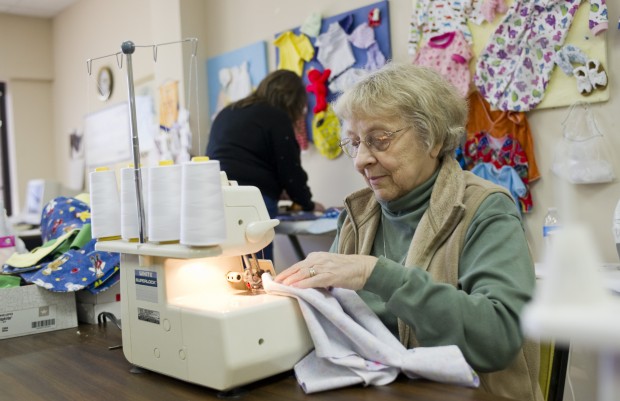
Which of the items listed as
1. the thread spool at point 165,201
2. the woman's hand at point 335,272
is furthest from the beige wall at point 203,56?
the woman's hand at point 335,272

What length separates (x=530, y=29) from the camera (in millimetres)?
2672

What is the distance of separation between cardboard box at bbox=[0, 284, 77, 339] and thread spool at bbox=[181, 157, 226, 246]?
2.48ft

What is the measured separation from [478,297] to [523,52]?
187cm

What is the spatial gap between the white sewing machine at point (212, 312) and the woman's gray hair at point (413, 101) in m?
0.34

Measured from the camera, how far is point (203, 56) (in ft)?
15.0

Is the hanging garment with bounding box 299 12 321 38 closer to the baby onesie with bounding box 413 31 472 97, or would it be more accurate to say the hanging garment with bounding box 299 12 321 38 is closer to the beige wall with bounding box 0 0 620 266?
the beige wall with bounding box 0 0 620 266

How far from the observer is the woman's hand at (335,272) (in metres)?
1.15

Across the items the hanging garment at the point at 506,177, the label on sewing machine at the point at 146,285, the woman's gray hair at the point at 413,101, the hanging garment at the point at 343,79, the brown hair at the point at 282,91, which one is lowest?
the label on sewing machine at the point at 146,285

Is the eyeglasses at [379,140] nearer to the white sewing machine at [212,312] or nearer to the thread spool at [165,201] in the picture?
the white sewing machine at [212,312]

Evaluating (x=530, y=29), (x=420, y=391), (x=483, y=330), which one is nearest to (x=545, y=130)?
(x=530, y=29)

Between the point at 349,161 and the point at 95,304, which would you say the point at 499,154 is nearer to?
the point at 349,161

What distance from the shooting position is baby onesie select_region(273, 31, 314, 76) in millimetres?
3769

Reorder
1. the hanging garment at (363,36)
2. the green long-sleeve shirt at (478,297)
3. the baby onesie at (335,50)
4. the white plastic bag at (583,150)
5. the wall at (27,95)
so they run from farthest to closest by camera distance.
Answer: the wall at (27,95) → the baby onesie at (335,50) → the hanging garment at (363,36) → the white plastic bag at (583,150) → the green long-sleeve shirt at (478,297)

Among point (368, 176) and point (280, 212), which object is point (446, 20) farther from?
point (368, 176)
